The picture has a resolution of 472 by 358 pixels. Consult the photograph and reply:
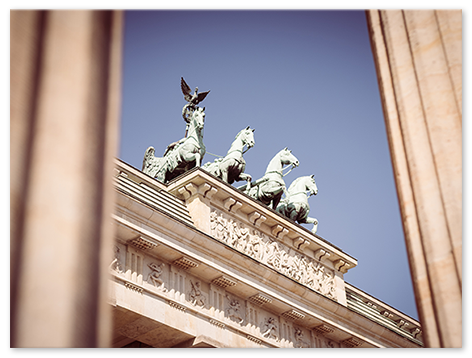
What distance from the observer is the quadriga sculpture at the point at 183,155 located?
68.3 feet

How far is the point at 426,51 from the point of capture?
5.38m

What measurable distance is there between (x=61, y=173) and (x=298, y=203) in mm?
21072

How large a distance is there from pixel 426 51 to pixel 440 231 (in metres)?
1.57

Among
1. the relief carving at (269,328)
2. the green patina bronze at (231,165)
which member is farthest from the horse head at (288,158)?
the relief carving at (269,328)

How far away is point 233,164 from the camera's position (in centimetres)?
2181

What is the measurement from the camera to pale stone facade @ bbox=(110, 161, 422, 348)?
15.3m

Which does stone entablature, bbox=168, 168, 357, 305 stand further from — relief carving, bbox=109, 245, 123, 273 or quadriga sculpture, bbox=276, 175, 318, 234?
relief carving, bbox=109, 245, 123, 273

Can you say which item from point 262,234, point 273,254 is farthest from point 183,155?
point 273,254

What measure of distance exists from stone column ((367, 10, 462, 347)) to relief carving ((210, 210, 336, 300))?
13.0 meters

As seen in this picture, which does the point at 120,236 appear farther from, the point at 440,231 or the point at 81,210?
the point at 81,210

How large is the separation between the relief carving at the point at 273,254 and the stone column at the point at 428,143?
42.7ft

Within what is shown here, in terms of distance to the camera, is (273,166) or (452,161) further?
(273,166)

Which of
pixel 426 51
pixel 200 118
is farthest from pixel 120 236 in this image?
pixel 426 51

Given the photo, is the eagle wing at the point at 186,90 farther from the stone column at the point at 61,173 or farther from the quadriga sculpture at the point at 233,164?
the stone column at the point at 61,173
